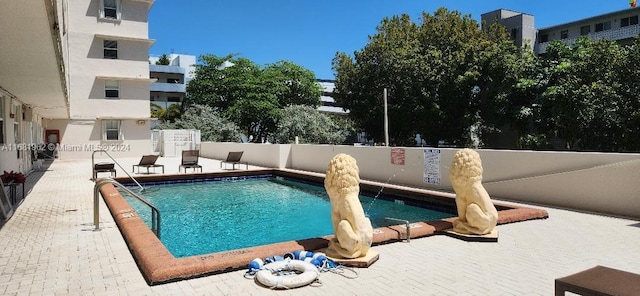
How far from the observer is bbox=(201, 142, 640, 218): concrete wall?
7363 millimetres

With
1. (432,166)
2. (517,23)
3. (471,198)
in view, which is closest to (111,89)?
(432,166)

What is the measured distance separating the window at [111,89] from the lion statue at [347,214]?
2569 centimetres

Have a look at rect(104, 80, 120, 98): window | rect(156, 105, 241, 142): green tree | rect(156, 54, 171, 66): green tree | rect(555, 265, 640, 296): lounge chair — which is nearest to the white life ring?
rect(555, 265, 640, 296): lounge chair

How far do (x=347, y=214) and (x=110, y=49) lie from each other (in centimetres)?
2661

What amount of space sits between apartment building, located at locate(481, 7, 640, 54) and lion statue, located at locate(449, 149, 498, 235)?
113 ft

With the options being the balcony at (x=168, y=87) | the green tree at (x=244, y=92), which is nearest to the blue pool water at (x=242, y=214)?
the green tree at (x=244, y=92)

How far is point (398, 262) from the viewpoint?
473cm

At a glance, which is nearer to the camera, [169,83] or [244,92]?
[244,92]

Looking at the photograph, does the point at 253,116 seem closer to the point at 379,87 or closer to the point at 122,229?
the point at 379,87

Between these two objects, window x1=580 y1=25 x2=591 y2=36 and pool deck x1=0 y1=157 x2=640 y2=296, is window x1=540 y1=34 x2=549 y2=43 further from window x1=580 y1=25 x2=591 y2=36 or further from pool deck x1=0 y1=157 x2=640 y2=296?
pool deck x1=0 y1=157 x2=640 y2=296

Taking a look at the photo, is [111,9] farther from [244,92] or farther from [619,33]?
[619,33]

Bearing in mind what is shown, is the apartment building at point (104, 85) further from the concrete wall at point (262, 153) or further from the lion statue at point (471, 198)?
the lion statue at point (471, 198)

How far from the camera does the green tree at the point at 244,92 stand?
40625 millimetres

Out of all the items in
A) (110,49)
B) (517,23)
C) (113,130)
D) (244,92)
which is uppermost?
(517,23)
